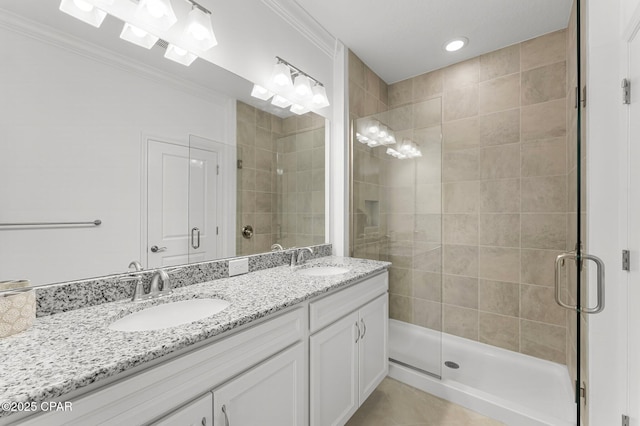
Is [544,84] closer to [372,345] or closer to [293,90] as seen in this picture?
[293,90]

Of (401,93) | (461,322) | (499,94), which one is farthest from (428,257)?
(401,93)

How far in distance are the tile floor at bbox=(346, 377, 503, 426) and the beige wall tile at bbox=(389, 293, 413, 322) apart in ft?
1.97

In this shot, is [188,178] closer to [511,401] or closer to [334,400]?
[334,400]

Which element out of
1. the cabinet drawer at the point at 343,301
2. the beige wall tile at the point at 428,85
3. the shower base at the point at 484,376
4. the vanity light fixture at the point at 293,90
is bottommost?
the shower base at the point at 484,376

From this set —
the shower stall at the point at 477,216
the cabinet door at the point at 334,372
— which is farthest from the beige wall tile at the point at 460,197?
the cabinet door at the point at 334,372

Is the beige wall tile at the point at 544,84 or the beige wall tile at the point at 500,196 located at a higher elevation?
the beige wall tile at the point at 544,84

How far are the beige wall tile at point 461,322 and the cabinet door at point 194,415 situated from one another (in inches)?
91.9

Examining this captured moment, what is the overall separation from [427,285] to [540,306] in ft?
2.78

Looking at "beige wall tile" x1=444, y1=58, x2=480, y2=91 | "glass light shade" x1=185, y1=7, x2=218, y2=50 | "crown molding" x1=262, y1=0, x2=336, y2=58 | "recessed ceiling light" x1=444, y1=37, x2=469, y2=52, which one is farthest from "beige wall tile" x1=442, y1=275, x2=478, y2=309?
"glass light shade" x1=185, y1=7, x2=218, y2=50

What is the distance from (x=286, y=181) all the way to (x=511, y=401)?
2029mm

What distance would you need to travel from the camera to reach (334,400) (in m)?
1.41

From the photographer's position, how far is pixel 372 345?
174 cm

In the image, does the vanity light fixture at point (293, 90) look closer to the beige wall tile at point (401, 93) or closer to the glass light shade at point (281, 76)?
the glass light shade at point (281, 76)

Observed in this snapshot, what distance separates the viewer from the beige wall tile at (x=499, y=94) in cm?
226
